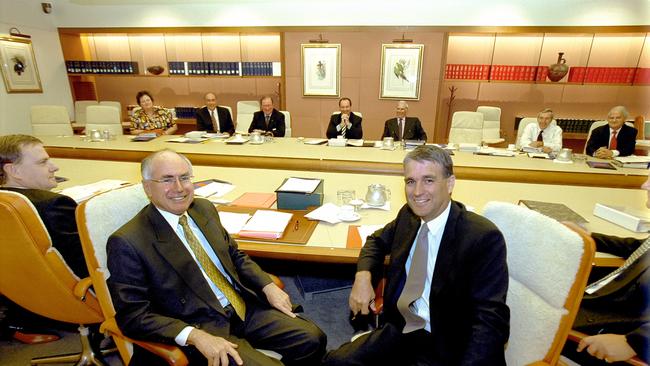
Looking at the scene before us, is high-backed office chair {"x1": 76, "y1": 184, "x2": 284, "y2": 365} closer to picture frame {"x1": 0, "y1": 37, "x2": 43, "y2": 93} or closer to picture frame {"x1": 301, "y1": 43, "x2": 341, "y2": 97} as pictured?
picture frame {"x1": 301, "y1": 43, "x2": 341, "y2": 97}

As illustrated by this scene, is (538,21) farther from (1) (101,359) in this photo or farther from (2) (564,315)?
(1) (101,359)

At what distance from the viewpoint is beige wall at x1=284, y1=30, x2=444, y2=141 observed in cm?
536

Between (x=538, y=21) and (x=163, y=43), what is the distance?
6.24 metres

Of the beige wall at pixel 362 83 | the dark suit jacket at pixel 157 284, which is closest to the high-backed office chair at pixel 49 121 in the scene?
the beige wall at pixel 362 83

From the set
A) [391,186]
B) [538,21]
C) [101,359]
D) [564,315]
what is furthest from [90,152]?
[538,21]

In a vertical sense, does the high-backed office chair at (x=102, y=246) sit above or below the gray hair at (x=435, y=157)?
below

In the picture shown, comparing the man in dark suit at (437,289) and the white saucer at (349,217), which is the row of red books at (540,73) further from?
the man in dark suit at (437,289)

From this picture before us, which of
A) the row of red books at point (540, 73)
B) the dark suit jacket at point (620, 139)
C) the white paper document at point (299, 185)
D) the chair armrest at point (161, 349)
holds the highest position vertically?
the row of red books at point (540, 73)

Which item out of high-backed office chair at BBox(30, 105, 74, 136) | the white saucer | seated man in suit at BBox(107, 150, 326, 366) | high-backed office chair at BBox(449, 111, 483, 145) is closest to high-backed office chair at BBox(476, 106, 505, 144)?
high-backed office chair at BBox(449, 111, 483, 145)

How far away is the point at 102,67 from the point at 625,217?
742 cm

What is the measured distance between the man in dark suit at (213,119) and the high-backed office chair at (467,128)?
3.27 meters

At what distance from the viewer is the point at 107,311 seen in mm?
1268

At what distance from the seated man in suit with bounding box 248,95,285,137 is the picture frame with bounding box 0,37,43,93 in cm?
378

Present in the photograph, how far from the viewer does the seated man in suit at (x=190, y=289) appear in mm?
1173
